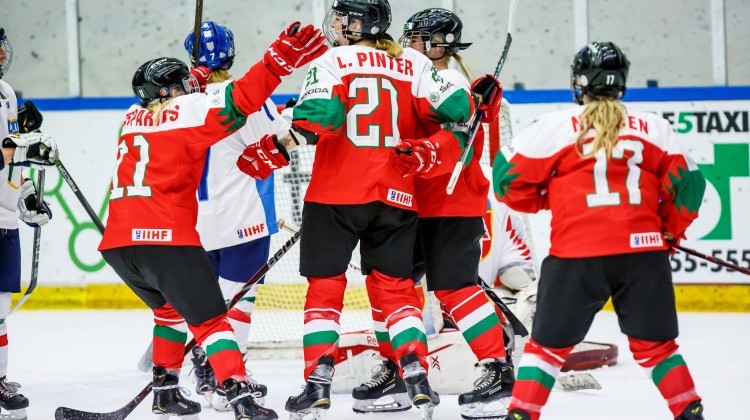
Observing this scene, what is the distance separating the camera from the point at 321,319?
11.7 ft

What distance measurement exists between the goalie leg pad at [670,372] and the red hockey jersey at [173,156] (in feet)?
4.69

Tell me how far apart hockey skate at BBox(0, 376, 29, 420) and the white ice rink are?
77 millimetres

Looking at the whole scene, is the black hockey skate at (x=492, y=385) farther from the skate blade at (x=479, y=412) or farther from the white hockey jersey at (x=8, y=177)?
the white hockey jersey at (x=8, y=177)

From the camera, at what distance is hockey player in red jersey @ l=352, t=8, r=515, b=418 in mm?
3727

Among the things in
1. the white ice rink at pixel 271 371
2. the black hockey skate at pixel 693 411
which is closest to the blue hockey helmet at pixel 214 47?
the white ice rink at pixel 271 371

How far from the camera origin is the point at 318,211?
142 inches

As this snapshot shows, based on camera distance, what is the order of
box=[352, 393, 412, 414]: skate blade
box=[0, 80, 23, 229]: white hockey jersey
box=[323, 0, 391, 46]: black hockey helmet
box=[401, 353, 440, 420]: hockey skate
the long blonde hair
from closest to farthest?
the long blonde hair → box=[401, 353, 440, 420]: hockey skate → box=[323, 0, 391, 46]: black hockey helmet → box=[352, 393, 412, 414]: skate blade → box=[0, 80, 23, 229]: white hockey jersey

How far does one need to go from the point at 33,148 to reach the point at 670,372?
2.36 m

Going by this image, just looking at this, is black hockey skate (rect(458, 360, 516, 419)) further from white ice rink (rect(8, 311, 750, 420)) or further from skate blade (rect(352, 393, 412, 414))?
skate blade (rect(352, 393, 412, 414))

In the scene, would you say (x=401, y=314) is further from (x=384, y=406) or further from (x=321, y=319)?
(x=384, y=406)

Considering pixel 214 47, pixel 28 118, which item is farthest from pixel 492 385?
pixel 28 118

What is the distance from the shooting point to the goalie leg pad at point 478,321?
3.73 meters

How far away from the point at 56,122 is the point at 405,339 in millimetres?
4292

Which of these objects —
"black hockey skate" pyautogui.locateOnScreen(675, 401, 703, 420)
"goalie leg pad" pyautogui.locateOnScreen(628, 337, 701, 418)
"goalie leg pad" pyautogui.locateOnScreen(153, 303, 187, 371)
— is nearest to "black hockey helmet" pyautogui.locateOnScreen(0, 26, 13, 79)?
"goalie leg pad" pyautogui.locateOnScreen(153, 303, 187, 371)
